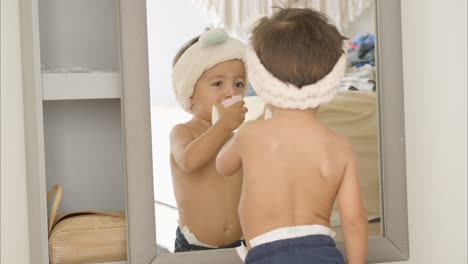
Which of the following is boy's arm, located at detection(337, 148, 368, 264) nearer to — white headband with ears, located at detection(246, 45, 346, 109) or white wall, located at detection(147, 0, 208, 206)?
white headband with ears, located at detection(246, 45, 346, 109)

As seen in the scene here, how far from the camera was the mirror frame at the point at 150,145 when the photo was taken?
5.15ft

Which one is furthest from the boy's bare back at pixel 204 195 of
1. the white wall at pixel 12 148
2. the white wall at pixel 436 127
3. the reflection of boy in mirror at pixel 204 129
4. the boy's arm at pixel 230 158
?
the white wall at pixel 436 127

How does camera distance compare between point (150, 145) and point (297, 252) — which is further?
point (150, 145)

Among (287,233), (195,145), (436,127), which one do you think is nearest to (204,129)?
(195,145)

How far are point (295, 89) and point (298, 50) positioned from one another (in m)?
0.08

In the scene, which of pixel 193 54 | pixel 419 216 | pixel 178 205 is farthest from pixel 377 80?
pixel 178 205

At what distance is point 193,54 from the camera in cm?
160

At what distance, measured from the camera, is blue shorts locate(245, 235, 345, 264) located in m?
1.33

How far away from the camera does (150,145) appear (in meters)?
1.59

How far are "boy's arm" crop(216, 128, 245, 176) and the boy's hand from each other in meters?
0.10

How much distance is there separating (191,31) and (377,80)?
1.54 ft

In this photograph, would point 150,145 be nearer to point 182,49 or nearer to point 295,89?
point 182,49

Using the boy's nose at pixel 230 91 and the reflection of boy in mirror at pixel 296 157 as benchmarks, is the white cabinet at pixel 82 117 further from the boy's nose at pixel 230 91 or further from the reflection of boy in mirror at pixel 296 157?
the reflection of boy in mirror at pixel 296 157

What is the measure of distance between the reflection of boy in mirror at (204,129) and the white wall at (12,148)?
34 cm
